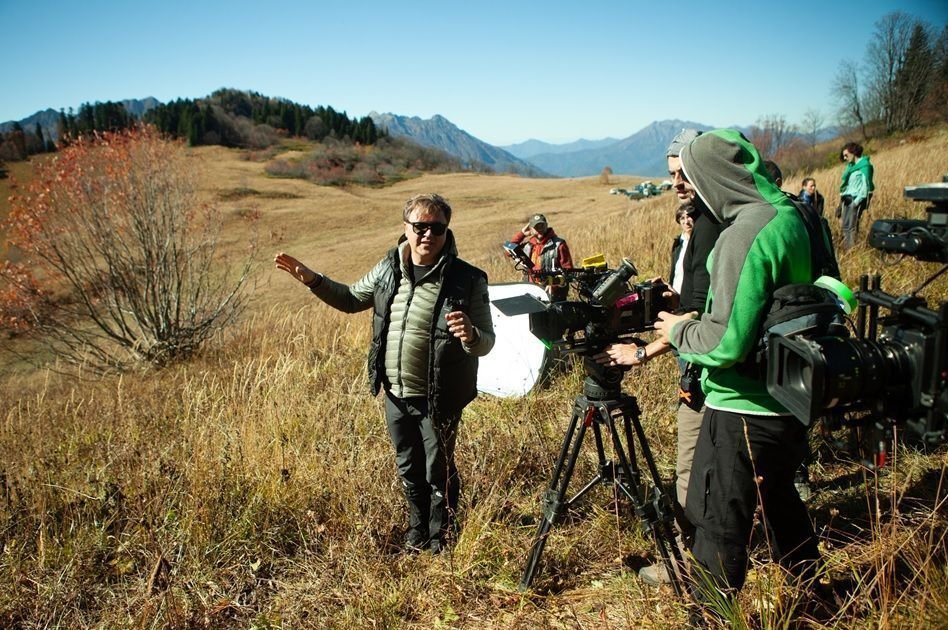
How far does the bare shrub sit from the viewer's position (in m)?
7.28

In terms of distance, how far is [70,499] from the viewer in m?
3.06

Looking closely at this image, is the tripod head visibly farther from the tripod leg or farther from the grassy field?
the grassy field

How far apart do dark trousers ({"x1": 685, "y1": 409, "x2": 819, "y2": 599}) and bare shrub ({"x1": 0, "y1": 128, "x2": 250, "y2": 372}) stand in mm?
7915

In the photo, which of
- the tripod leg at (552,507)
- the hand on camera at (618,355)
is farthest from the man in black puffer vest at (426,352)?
the hand on camera at (618,355)

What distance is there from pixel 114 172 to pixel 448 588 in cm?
734

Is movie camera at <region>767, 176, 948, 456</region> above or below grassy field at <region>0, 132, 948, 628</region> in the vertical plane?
above

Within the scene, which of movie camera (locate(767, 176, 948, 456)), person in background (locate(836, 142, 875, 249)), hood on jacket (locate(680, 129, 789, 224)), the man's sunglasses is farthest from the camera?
person in background (locate(836, 142, 875, 249))

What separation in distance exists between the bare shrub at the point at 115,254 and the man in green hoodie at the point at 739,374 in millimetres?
7731

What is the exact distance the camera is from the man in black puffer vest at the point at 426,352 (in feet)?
9.02

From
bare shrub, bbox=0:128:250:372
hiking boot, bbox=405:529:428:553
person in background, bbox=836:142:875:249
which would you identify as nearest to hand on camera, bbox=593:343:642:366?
hiking boot, bbox=405:529:428:553

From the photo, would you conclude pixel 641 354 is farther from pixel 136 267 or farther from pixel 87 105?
pixel 87 105

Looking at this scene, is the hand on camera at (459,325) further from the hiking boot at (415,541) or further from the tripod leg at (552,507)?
the hiking boot at (415,541)

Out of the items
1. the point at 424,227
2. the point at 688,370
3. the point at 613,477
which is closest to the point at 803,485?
the point at 688,370

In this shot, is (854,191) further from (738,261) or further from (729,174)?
(738,261)
